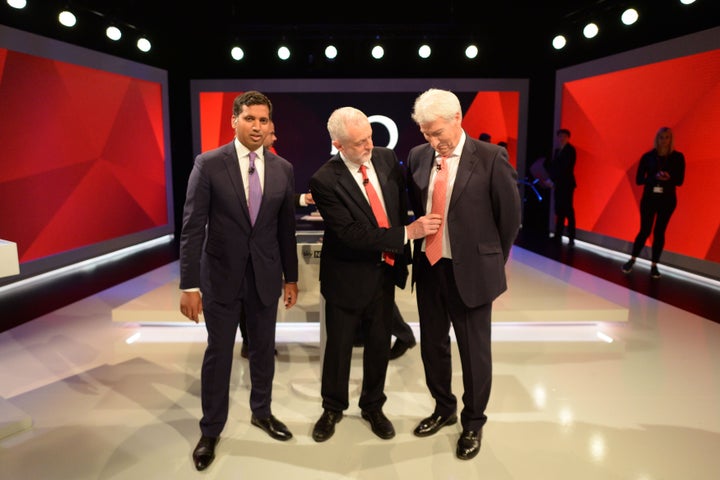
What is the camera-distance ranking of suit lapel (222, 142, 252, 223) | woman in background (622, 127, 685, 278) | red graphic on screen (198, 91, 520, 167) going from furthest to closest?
1. red graphic on screen (198, 91, 520, 167)
2. woman in background (622, 127, 685, 278)
3. suit lapel (222, 142, 252, 223)

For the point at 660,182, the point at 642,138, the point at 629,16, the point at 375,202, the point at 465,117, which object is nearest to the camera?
the point at 375,202

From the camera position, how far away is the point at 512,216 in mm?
2346

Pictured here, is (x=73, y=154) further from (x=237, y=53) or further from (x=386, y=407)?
(x=386, y=407)

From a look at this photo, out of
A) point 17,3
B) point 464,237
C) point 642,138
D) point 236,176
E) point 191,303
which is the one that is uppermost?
point 17,3

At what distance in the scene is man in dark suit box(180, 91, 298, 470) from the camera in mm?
2330

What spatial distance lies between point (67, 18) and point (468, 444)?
6173 mm

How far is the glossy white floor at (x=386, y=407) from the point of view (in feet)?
7.97

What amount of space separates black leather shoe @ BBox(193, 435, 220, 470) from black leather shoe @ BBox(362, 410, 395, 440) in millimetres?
763

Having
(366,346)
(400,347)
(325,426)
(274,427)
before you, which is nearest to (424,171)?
(366,346)

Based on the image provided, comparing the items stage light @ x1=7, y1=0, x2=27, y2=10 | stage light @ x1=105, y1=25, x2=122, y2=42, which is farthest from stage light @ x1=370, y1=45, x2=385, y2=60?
stage light @ x1=7, y1=0, x2=27, y2=10

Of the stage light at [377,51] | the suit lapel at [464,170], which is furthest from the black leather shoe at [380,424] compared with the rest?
the stage light at [377,51]

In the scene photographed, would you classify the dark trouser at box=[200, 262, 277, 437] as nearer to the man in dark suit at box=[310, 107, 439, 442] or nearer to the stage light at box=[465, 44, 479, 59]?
the man in dark suit at box=[310, 107, 439, 442]

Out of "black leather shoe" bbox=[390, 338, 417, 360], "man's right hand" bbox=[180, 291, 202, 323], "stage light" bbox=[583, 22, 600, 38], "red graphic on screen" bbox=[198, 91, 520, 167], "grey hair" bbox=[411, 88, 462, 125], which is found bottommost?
"black leather shoe" bbox=[390, 338, 417, 360]

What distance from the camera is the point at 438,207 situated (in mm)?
2387
